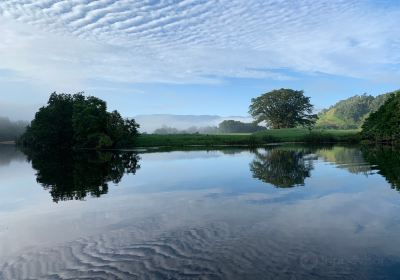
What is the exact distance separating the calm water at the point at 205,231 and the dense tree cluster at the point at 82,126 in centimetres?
8143

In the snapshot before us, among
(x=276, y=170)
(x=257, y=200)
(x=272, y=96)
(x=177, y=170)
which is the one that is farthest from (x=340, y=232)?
(x=272, y=96)

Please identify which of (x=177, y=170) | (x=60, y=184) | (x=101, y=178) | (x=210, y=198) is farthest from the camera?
(x=177, y=170)

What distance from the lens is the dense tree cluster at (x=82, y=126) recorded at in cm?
11544

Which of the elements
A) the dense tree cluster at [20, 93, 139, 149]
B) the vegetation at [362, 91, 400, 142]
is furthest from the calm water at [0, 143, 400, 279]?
the vegetation at [362, 91, 400, 142]

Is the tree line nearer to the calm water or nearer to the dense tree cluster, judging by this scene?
the dense tree cluster

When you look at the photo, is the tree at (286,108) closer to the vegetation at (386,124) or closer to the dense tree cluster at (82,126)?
the vegetation at (386,124)

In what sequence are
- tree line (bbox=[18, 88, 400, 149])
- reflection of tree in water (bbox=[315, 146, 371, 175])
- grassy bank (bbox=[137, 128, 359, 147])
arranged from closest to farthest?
reflection of tree in water (bbox=[315, 146, 371, 175]) → tree line (bbox=[18, 88, 400, 149]) → grassy bank (bbox=[137, 128, 359, 147])

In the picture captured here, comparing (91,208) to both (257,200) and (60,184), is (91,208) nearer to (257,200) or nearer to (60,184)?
(257,200)

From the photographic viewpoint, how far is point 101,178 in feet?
140

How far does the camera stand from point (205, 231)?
18312 mm

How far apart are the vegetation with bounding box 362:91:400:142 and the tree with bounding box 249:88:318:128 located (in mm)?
57556

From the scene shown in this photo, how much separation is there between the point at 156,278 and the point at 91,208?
559 inches

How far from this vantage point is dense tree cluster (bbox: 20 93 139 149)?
115438 millimetres

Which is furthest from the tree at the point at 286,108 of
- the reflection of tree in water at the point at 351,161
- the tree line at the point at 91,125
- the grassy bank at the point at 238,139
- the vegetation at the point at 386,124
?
the reflection of tree in water at the point at 351,161
